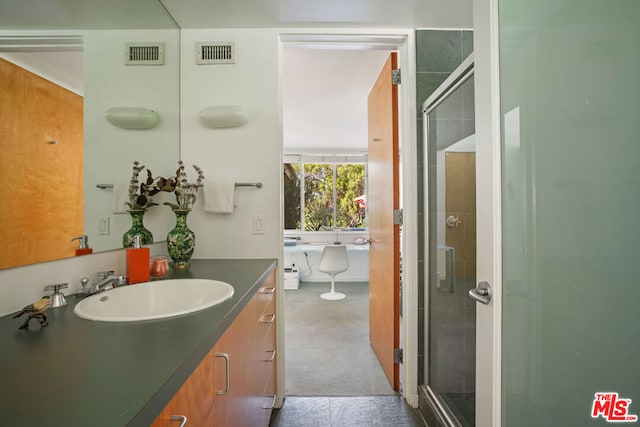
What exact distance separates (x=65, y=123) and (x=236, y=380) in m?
1.06

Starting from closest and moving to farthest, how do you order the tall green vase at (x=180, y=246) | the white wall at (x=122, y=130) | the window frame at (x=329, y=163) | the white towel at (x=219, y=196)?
the white wall at (x=122, y=130)
the tall green vase at (x=180, y=246)
the white towel at (x=219, y=196)
the window frame at (x=329, y=163)

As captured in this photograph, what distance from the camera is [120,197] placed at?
1375 mm

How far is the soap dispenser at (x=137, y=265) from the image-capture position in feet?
4.03

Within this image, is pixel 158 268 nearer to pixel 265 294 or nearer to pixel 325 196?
pixel 265 294

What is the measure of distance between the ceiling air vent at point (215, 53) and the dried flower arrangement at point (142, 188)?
0.83 m

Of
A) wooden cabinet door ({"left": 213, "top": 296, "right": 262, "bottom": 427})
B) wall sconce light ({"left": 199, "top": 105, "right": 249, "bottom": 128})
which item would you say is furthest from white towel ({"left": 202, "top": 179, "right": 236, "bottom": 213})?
wooden cabinet door ({"left": 213, "top": 296, "right": 262, "bottom": 427})

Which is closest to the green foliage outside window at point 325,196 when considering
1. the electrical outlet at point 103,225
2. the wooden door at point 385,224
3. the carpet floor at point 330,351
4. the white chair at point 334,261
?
the white chair at point 334,261

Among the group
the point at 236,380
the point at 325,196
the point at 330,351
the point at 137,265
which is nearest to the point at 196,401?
the point at 236,380

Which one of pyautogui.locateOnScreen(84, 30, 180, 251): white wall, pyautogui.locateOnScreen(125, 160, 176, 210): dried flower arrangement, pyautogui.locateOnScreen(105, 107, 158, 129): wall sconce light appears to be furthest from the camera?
pyautogui.locateOnScreen(125, 160, 176, 210): dried flower arrangement

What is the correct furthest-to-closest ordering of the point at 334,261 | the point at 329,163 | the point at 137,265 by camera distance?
the point at 329,163 → the point at 334,261 → the point at 137,265

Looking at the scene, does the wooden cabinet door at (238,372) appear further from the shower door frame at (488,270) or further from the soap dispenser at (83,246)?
the shower door frame at (488,270)

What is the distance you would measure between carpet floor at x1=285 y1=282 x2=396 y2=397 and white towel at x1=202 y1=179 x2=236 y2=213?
4.28ft

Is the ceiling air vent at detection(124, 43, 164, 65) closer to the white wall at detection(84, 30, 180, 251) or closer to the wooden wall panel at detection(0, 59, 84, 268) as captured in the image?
the white wall at detection(84, 30, 180, 251)

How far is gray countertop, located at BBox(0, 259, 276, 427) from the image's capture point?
435 millimetres
